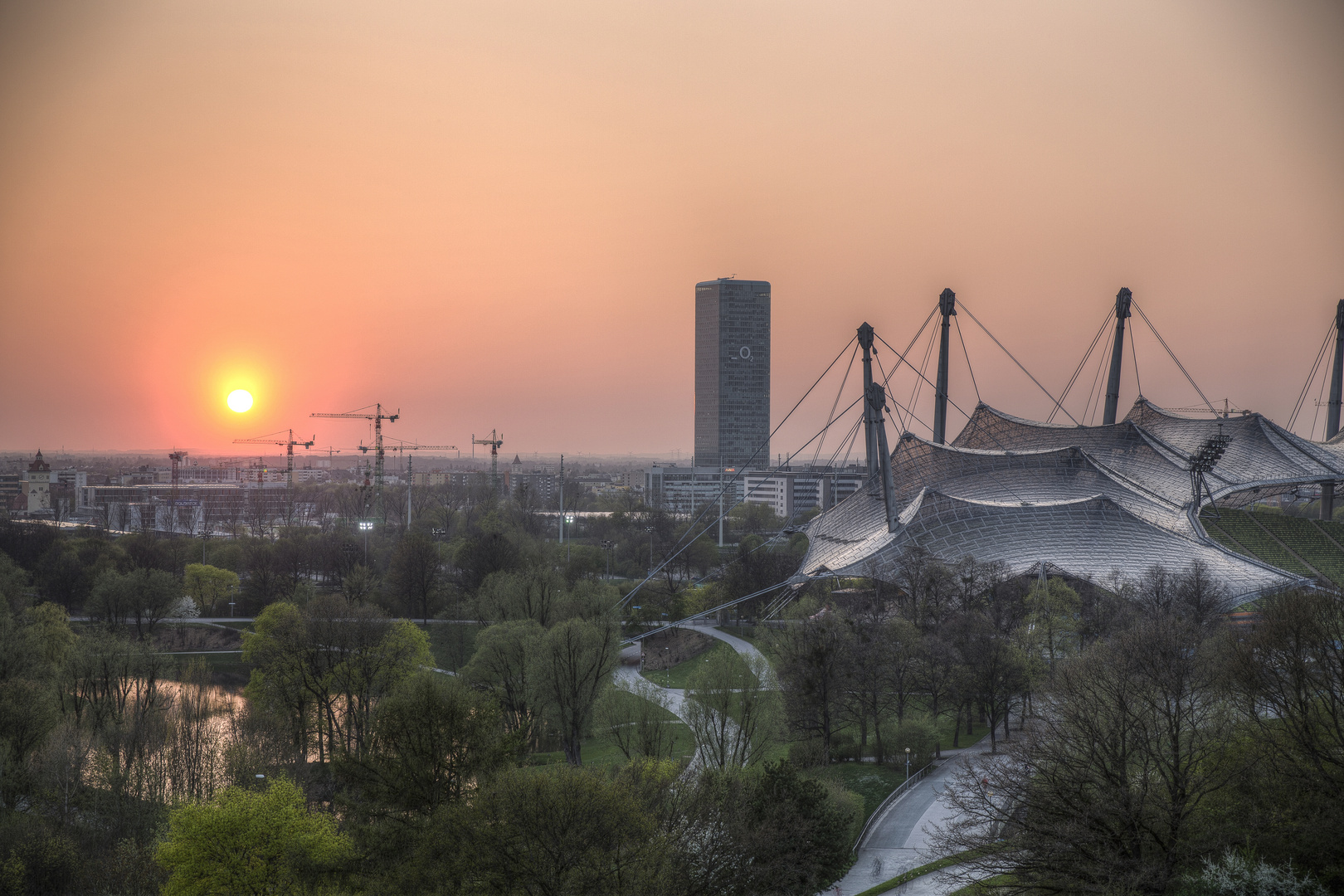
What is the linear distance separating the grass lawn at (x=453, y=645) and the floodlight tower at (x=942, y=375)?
34.5 metres

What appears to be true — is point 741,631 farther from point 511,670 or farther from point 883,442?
point 511,670

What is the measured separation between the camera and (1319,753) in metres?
19.2

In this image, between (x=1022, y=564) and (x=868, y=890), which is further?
(x=1022, y=564)

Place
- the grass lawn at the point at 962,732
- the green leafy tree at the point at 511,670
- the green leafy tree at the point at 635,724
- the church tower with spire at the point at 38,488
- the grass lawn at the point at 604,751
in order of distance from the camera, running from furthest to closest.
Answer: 1. the church tower with spire at the point at 38,488
2. the green leafy tree at the point at 511,670
3. the grass lawn at the point at 604,751
4. the grass lawn at the point at 962,732
5. the green leafy tree at the point at 635,724

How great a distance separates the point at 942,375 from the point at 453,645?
38.8 m

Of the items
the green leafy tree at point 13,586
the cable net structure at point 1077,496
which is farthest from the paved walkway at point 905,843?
the green leafy tree at point 13,586

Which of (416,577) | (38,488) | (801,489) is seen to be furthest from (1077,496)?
(38,488)

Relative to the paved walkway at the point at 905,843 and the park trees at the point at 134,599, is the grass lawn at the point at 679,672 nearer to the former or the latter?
the paved walkway at the point at 905,843

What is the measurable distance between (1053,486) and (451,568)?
46.3 m

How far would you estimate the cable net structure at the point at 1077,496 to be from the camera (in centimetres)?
4984

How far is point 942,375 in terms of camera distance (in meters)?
70.3

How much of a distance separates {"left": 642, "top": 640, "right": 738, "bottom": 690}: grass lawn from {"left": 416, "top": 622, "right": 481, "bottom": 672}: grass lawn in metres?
9.61

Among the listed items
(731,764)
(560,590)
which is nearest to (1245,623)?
(731,764)

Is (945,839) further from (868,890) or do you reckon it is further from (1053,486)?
(1053,486)
